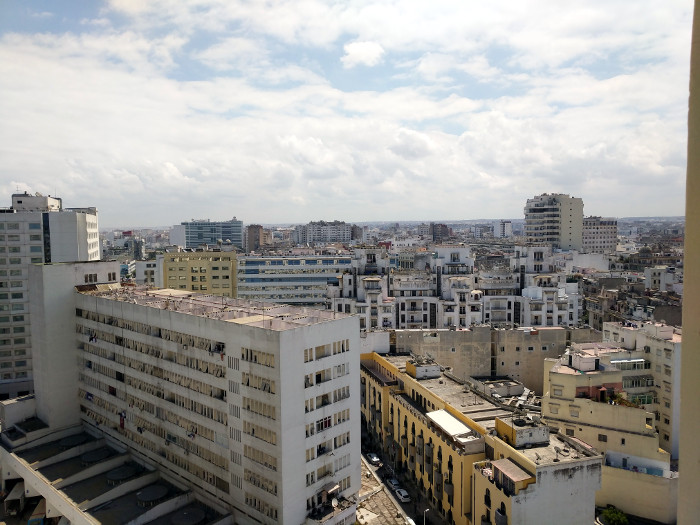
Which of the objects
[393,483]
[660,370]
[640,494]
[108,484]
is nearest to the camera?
[108,484]

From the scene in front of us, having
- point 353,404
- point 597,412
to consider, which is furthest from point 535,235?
point 353,404

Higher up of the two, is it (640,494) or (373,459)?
(640,494)

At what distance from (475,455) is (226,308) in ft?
66.0

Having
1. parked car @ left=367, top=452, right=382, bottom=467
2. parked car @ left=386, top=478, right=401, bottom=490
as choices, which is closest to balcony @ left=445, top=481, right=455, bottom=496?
parked car @ left=386, top=478, right=401, bottom=490

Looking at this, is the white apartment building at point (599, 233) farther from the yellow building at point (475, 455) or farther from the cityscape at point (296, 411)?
the yellow building at point (475, 455)

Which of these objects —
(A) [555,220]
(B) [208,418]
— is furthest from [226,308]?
(A) [555,220]

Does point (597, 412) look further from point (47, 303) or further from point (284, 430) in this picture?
point (47, 303)

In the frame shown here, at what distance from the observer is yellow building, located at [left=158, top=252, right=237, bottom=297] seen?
3740 inches

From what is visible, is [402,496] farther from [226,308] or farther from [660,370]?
[660,370]

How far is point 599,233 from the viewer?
614ft

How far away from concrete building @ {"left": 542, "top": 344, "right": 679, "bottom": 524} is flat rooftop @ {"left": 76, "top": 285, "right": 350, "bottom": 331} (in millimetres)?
21862

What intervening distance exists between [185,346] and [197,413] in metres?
4.46

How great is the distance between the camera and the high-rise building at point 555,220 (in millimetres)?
144750

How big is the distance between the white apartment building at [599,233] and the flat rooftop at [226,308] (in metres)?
169
